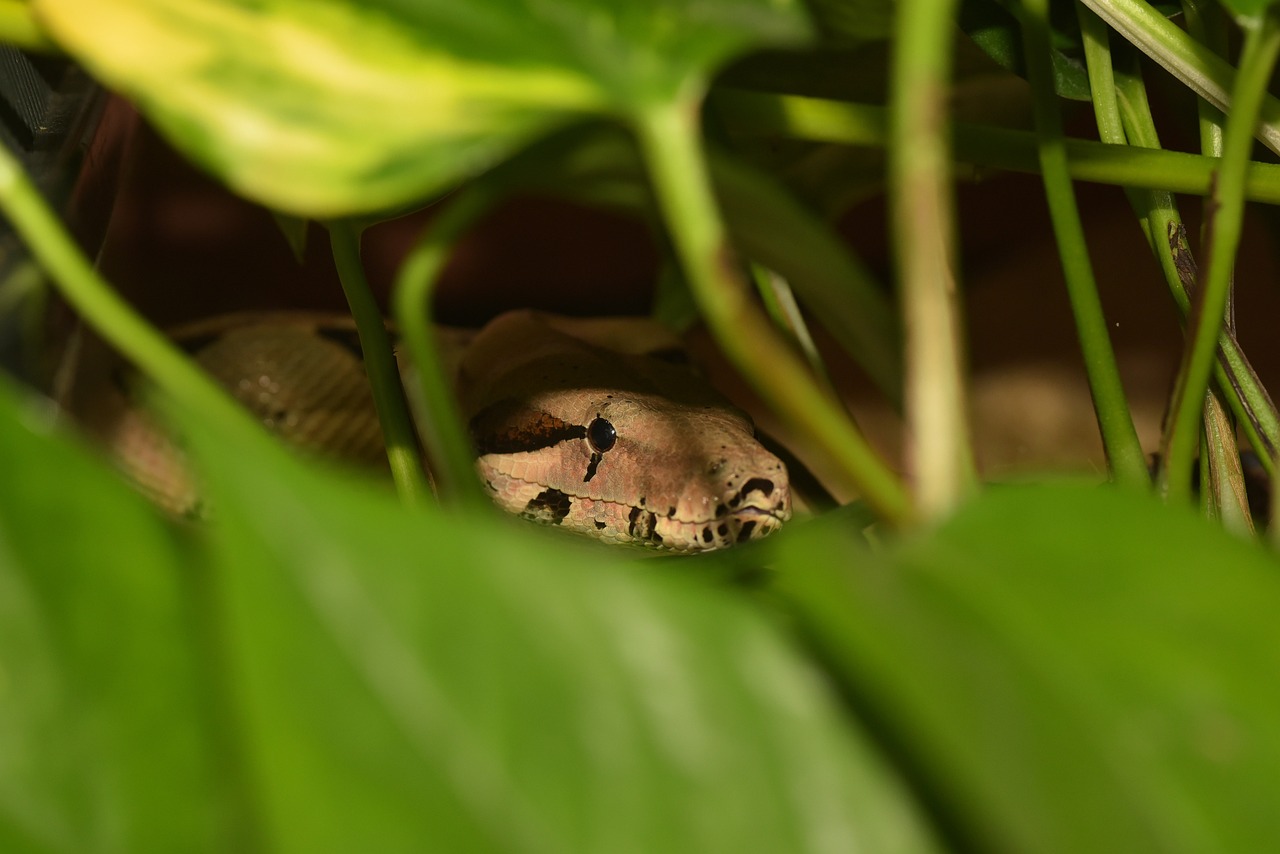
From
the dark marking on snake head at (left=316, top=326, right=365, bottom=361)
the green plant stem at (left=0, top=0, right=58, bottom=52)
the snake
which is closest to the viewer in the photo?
the green plant stem at (left=0, top=0, right=58, bottom=52)

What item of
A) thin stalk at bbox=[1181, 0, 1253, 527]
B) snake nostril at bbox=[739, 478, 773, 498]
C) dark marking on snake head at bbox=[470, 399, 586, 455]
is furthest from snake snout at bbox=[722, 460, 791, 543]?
thin stalk at bbox=[1181, 0, 1253, 527]

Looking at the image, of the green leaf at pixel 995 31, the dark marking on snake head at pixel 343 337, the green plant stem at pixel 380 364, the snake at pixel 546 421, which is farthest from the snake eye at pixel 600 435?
the green leaf at pixel 995 31

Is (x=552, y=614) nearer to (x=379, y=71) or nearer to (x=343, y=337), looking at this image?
(x=379, y=71)

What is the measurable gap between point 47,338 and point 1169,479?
1.33 metres

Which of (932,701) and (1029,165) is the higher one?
(1029,165)

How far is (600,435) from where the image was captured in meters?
1.70

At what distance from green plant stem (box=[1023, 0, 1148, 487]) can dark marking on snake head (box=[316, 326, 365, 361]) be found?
1410mm

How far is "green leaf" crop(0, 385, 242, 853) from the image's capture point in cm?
48

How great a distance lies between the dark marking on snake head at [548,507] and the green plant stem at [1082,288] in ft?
3.28

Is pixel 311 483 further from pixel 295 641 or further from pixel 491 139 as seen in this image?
pixel 491 139

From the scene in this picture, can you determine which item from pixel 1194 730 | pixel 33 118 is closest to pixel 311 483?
pixel 1194 730

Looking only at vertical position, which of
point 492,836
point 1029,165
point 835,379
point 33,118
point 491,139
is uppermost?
point 835,379

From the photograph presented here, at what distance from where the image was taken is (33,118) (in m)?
1.36

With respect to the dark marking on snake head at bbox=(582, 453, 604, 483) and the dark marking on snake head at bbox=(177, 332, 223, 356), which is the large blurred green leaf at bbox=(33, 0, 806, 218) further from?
the dark marking on snake head at bbox=(177, 332, 223, 356)
